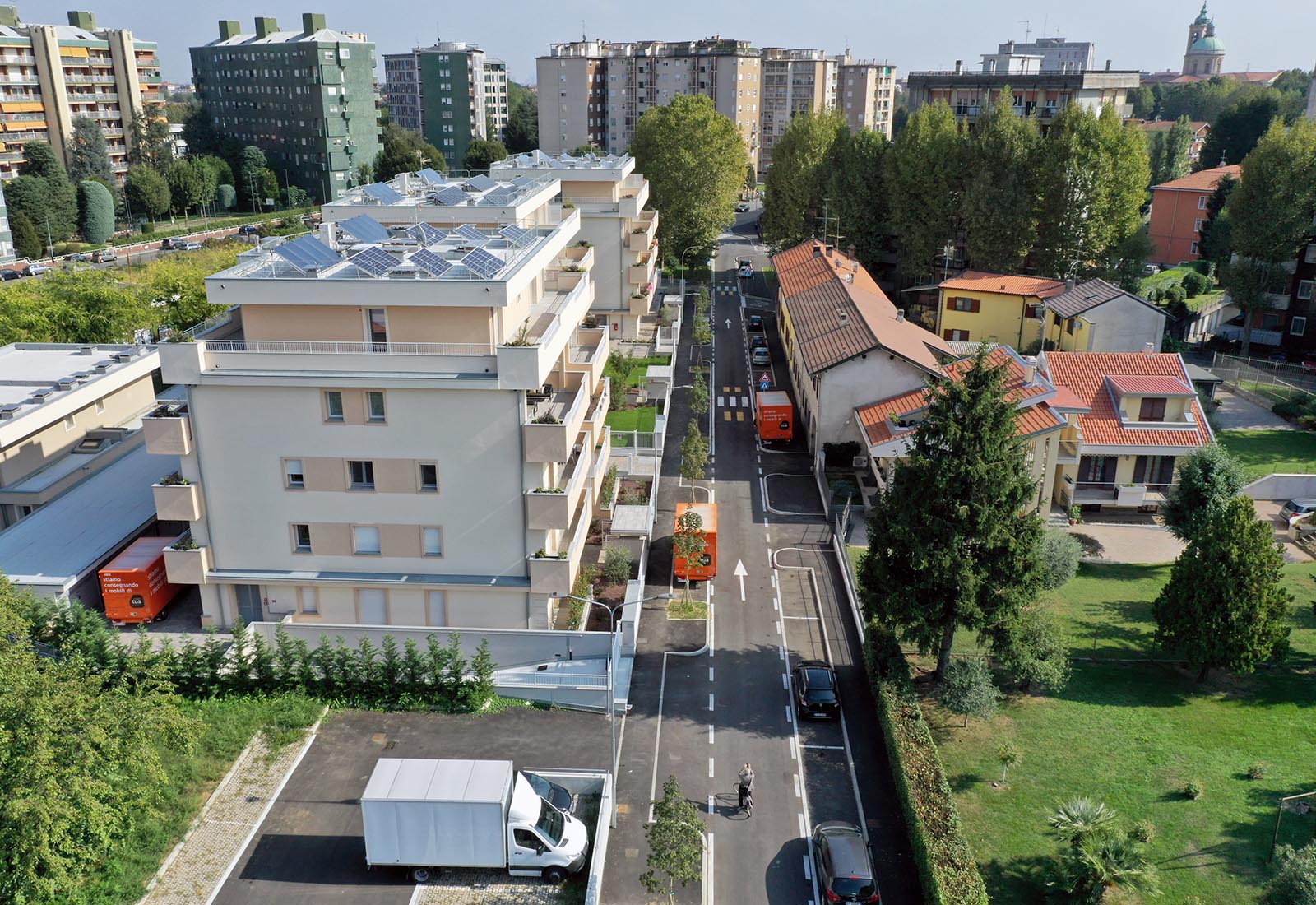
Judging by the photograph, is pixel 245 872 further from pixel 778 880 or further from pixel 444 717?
pixel 778 880

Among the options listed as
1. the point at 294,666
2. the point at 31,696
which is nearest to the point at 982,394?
the point at 294,666

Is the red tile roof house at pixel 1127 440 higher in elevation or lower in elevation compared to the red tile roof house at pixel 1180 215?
lower

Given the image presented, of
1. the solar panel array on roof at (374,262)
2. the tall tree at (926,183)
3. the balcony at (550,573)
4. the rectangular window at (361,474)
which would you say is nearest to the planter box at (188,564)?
the rectangular window at (361,474)

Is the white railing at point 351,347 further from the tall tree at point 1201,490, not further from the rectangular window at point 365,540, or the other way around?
the tall tree at point 1201,490

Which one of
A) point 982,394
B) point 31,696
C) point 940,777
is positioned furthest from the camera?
point 982,394

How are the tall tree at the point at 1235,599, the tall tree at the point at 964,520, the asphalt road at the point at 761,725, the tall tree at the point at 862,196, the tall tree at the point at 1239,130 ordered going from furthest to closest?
the tall tree at the point at 1239,130 → the tall tree at the point at 862,196 → the tall tree at the point at 1235,599 → the tall tree at the point at 964,520 → the asphalt road at the point at 761,725

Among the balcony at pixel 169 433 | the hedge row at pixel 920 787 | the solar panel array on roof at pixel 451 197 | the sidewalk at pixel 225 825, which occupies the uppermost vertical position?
the solar panel array on roof at pixel 451 197
